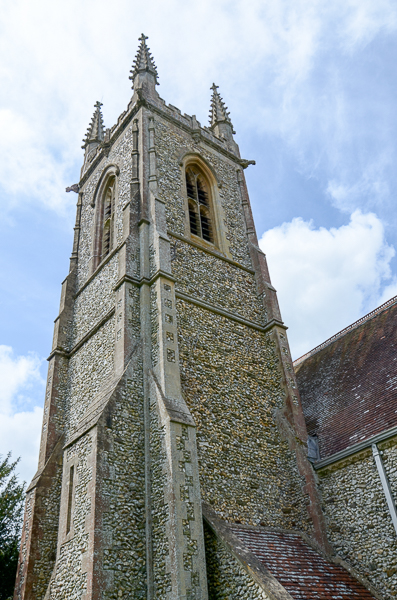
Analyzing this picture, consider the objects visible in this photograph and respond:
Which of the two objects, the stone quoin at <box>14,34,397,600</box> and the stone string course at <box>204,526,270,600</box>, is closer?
the stone string course at <box>204,526,270,600</box>

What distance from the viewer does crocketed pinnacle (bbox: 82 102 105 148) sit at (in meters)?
21.3

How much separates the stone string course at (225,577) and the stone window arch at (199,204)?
30.3ft

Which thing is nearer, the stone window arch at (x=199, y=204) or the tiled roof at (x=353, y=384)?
the tiled roof at (x=353, y=384)

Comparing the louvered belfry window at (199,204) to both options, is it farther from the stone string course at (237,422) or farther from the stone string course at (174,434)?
the stone string course at (237,422)

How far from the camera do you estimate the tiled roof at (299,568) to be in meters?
8.35

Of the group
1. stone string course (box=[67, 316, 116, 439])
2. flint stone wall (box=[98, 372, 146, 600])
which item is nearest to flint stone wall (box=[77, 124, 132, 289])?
stone string course (box=[67, 316, 116, 439])

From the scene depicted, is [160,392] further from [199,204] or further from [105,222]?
[105,222]

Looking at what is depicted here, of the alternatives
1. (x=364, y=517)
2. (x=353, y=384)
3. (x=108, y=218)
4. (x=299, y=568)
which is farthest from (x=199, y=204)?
(x=299, y=568)

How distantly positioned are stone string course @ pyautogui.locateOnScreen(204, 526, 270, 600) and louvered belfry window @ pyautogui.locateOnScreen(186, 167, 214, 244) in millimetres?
9303

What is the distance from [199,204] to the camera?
659 inches

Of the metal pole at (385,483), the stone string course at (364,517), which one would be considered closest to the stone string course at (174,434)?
the stone string course at (364,517)

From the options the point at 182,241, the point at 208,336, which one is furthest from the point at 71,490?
the point at 182,241

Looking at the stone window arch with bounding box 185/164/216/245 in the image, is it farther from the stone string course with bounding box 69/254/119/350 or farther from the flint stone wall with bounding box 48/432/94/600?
the flint stone wall with bounding box 48/432/94/600

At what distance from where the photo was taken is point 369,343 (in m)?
14.9
